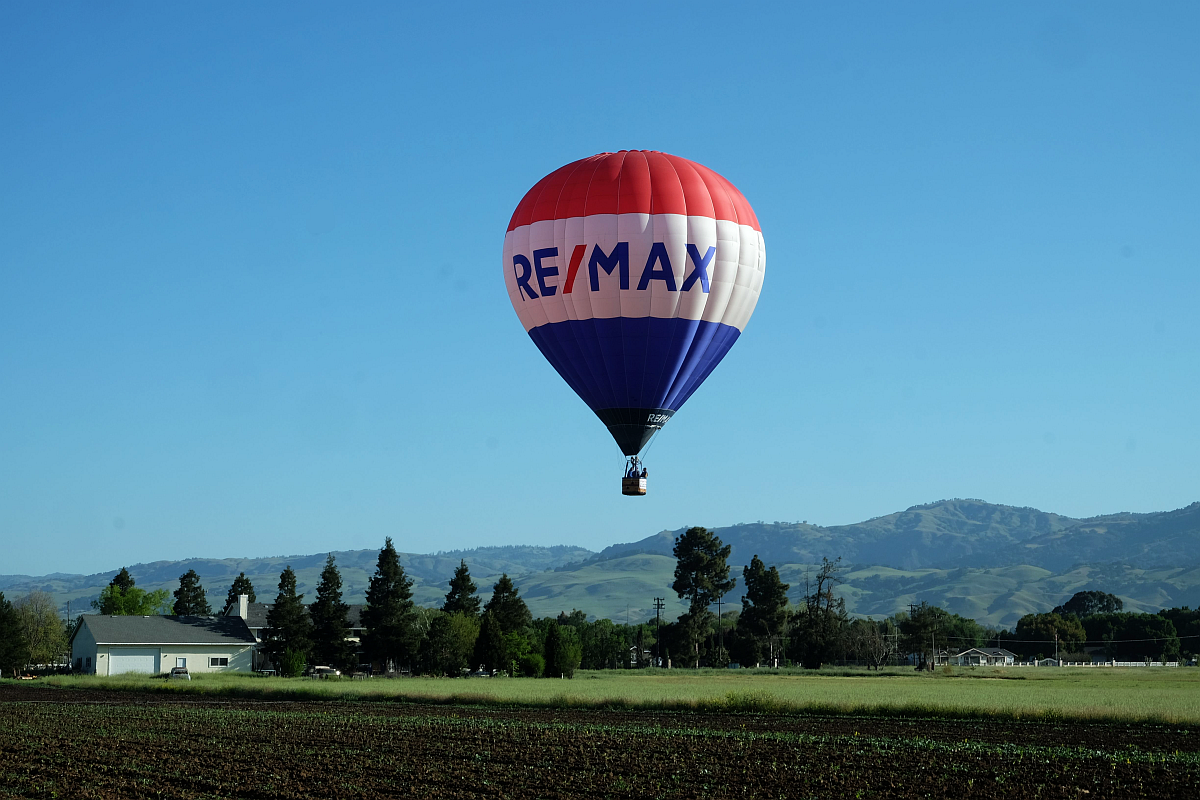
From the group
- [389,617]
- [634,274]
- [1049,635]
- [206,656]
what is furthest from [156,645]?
[1049,635]

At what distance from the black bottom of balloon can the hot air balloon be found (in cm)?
3

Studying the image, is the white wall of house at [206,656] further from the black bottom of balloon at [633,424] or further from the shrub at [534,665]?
the black bottom of balloon at [633,424]

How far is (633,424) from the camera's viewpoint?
4072 cm

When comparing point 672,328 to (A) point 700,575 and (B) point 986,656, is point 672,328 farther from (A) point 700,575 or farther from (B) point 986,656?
(B) point 986,656

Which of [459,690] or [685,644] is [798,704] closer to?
[459,690]

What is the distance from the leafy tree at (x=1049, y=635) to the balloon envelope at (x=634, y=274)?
146m

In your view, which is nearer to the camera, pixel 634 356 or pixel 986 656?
pixel 634 356

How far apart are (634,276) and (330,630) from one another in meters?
57.6

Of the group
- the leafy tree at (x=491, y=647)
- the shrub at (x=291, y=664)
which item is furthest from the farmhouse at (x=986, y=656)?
the shrub at (x=291, y=664)

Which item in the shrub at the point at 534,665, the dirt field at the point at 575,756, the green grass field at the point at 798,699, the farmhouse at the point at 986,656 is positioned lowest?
the farmhouse at the point at 986,656

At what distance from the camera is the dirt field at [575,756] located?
933 inches

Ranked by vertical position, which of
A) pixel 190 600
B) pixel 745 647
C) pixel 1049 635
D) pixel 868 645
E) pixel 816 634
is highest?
pixel 190 600

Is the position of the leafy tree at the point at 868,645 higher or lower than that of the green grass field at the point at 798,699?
lower

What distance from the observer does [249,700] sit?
185 feet
